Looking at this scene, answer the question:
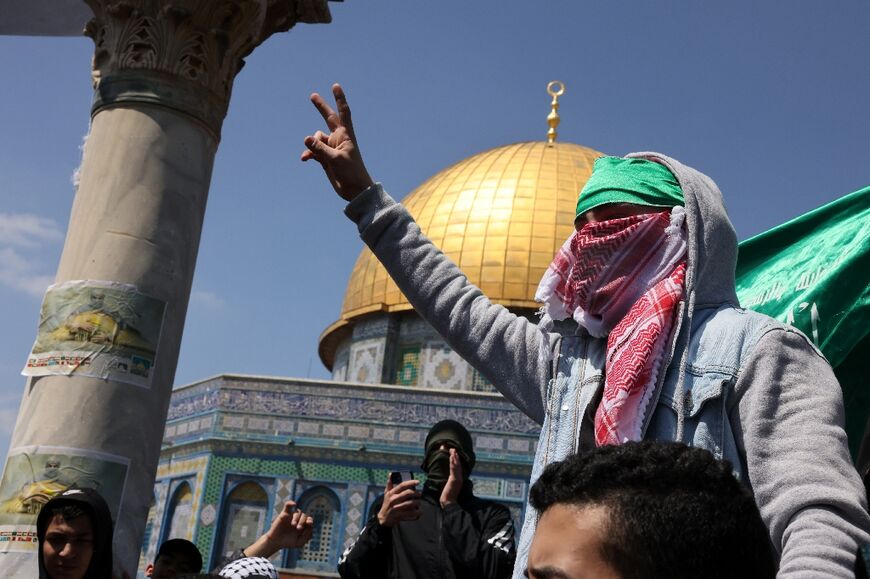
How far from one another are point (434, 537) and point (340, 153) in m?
1.85

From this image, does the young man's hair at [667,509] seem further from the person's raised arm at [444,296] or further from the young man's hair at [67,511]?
the young man's hair at [67,511]

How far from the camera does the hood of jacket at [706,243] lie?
2014mm

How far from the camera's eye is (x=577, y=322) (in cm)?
217

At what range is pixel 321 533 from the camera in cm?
2112

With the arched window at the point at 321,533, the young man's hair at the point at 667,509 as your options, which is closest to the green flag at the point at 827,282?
the young man's hair at the point at 667,509

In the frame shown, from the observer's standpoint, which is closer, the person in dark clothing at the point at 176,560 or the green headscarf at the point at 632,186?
the green headscarf at the point at 632,186

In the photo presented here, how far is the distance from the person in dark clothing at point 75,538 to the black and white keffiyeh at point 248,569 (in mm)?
329

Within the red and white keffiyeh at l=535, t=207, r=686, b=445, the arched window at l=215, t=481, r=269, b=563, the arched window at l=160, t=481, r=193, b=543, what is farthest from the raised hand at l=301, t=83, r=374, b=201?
the arched window at l=160, t=481, r=193, b=543

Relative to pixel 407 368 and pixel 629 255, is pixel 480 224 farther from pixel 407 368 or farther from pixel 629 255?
pixel 629 255

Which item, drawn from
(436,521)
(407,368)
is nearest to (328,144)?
(436,521)

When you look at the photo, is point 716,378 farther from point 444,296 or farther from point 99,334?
point 99,334

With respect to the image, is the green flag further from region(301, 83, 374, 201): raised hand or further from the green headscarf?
region(301, 83, 374, 201): raised hand

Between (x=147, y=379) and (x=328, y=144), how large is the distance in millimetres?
1981

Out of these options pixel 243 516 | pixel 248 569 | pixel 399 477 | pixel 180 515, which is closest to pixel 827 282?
pixel 399 477
